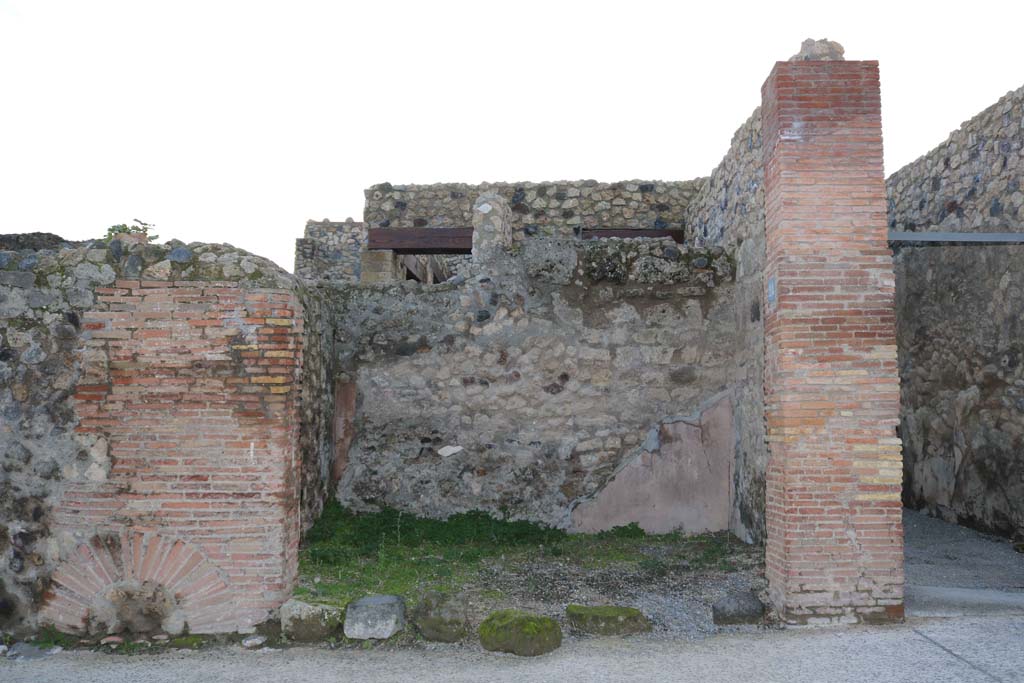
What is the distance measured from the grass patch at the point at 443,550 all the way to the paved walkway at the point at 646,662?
676 millimetres

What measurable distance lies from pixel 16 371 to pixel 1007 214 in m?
7.82

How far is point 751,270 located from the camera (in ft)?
20.8

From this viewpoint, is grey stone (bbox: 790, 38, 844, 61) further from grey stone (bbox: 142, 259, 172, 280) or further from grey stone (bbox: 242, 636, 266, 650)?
grey stone (bbox: 242, 636, 266, 650)

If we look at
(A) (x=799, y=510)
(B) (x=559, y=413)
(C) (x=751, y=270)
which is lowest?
(A) (x=799, y=510)

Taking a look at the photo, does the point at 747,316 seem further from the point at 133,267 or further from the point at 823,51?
the point at 133,267

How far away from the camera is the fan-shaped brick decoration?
461cm

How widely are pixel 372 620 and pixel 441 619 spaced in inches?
16.8

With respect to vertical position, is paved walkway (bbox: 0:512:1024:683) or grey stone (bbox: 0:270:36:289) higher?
grey stone (bbox: 0:270:36:289)

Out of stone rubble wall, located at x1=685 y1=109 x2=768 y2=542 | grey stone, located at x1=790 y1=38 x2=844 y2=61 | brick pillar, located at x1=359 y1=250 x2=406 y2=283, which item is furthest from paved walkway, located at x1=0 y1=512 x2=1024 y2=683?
brick pillar, located at x1=359 y1=250 x2=406 y2=283

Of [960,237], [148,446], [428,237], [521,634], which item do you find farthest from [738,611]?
[428,237]

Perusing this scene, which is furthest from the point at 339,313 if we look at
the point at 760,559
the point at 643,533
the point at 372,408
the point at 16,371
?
the point at 760,559

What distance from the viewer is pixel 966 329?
7172 mm

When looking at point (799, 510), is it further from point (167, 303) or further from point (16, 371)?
point (16, 371)

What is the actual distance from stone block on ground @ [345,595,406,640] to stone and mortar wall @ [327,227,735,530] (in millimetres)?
2340
